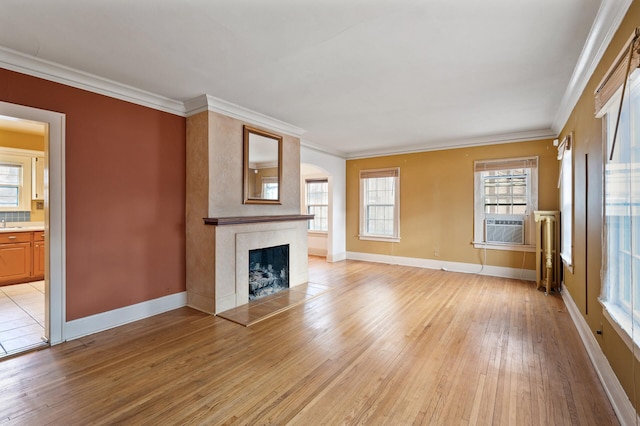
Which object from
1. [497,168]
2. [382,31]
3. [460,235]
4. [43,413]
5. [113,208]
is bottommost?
[43,413]

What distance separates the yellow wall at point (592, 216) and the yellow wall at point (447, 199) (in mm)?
1723

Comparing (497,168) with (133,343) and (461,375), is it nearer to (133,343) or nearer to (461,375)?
(461,375)

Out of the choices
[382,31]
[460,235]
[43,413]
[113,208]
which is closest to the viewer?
[43,413]

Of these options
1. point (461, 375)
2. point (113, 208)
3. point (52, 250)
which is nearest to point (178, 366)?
point (52, 250)

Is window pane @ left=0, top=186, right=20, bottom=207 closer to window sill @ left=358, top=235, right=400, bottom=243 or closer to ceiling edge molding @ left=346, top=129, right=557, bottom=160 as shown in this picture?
ceiling edge molding @ left=346, top=129, right=557, bottom=160

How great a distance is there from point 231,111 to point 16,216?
15.4 ft

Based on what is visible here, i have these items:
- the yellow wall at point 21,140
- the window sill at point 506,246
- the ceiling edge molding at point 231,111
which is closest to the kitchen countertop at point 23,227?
the yellow wall at point 21,140

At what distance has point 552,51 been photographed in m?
2.53

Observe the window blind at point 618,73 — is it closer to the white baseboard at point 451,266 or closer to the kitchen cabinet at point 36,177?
the white baseboard at point 451,266

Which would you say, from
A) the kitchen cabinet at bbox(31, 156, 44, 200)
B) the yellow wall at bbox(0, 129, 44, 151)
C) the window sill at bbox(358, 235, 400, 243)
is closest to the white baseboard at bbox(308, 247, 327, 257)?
the window sill at bbox(358, 235, 400, 243)

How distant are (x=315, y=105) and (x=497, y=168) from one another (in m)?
3.78

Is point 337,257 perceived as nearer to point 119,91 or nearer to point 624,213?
point 119,91

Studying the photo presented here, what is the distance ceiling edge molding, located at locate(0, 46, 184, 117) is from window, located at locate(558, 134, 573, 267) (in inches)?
200

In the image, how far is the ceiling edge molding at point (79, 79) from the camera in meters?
2.58
